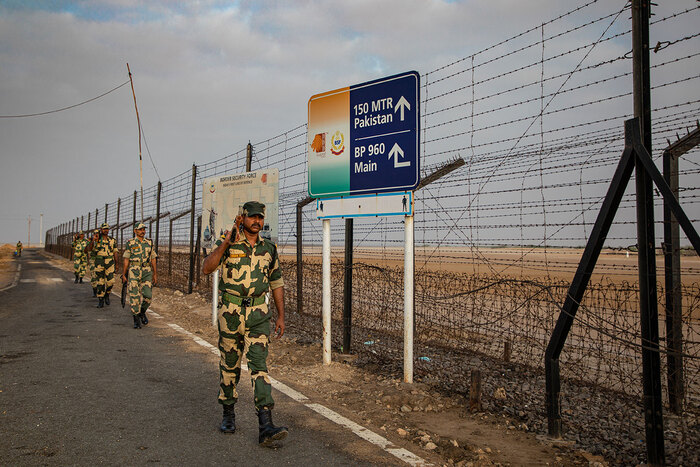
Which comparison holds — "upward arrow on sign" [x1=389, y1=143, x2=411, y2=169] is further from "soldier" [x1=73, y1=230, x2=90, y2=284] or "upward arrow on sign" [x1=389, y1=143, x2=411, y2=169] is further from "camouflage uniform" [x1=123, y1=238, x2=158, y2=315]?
"soldier" [x1=73, y1=230, x2=90, y2=284]

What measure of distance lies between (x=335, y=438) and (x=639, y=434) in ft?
8.41

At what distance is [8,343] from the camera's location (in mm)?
7566

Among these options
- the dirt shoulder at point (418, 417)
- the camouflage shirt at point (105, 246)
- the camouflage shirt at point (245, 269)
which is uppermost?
the camouflage shirt at point (105, 246)

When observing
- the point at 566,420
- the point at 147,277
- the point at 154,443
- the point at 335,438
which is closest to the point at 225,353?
the point at 154,443

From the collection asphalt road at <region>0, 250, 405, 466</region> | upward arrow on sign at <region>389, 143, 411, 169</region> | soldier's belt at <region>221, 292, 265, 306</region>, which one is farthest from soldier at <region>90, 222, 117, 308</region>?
soldier's belt at <region>221, 292, 265, 306</region>

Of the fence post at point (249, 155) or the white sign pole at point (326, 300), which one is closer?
the white sign pole at point (326, 300)

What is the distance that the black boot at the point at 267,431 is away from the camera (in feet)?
12.3

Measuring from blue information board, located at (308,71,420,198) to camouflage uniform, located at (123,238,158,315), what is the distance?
4806 mm

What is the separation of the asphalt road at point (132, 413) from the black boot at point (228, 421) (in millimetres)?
50

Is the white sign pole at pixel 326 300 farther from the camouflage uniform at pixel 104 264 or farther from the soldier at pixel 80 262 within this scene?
the soldier at pixel 80 262

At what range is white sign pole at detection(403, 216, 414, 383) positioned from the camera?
5574 millimetres

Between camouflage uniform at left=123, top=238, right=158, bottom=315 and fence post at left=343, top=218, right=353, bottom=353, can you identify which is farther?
camouflage uniform at left=123, top=238, right=158, bottom=315

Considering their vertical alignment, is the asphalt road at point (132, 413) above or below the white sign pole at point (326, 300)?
below

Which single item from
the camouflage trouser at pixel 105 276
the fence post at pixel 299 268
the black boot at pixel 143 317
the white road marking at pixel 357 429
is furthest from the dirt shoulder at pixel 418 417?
the camouflage trouser at pixel 105 276
